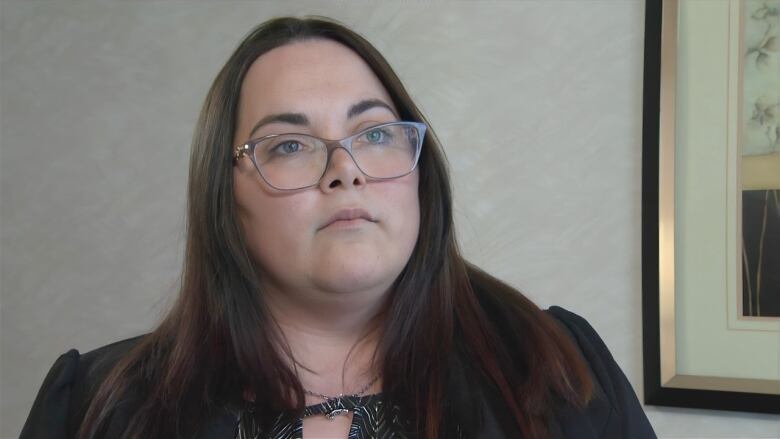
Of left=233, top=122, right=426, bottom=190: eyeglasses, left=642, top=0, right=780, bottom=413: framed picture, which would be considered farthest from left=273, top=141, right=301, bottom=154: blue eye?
left=642, top=0, right=780, bottom=413: framed picture

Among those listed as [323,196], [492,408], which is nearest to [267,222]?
[323,196]

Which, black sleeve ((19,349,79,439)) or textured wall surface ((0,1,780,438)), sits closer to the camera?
black sleeve ((19,349,79,439))

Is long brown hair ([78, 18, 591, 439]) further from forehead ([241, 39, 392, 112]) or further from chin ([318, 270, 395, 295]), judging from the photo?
chin ([318, 270, 395, 295])

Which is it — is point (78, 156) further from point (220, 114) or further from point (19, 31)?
point (220, 114)

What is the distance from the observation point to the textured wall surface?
1.38 metres

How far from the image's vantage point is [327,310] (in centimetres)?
100

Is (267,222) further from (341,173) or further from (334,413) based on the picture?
(334,413)

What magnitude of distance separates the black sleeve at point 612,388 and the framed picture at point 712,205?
0.31 metres

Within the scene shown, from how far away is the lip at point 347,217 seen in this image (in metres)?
0.92

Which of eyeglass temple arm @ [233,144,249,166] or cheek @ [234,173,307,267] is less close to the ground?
eyeglass temple arm @ [233,144,249,166]

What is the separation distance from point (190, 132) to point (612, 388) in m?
1.10

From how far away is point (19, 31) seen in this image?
184cm

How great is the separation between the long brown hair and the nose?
16cm

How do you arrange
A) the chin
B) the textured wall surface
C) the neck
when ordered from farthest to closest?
the textured wall surface → the neck → the chin
